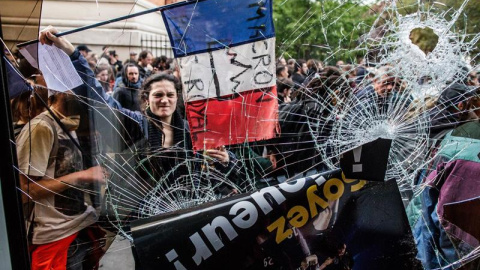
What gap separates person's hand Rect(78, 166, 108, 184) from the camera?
212cm

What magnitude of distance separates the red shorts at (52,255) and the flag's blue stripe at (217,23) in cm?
114

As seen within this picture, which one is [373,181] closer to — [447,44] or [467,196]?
[467,196]

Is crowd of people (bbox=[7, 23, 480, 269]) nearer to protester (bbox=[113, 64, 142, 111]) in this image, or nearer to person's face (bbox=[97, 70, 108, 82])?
protester (bbox=[113, 64, 142, 111])

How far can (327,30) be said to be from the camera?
206 centimetres

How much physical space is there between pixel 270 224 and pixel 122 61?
1.87 meters

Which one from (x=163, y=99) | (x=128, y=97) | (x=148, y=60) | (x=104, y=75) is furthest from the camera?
(x=148, y=60)

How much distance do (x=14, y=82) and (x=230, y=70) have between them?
37.6 inches

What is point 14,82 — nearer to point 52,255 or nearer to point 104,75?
point 52,255

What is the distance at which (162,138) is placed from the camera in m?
2.13

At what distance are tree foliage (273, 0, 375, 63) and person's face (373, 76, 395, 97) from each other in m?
0.16

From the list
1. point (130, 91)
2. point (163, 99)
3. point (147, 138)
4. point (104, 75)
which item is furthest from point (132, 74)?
point (147, 138)

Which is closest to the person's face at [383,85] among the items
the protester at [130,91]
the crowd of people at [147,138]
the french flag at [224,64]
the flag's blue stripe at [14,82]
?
the crowd of people at [147,138]

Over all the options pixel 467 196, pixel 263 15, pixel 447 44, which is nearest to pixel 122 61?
pixel 263 15

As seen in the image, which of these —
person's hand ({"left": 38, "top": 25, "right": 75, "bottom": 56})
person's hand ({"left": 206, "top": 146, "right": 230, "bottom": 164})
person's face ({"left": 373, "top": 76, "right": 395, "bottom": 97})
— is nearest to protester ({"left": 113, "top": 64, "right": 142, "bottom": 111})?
person's hand ({"left": 38, "top": 25, "right": 75, "bottom": 56})
